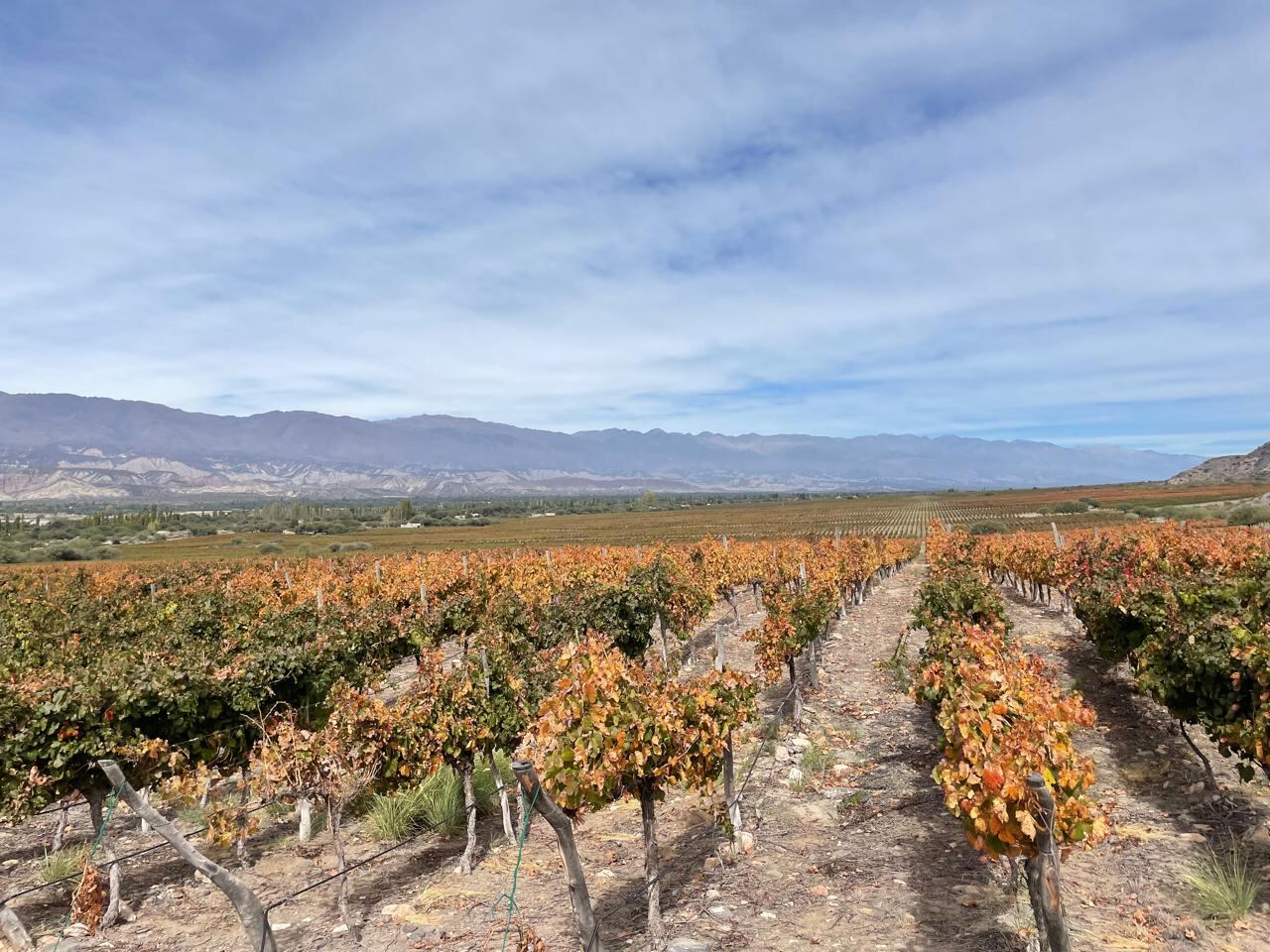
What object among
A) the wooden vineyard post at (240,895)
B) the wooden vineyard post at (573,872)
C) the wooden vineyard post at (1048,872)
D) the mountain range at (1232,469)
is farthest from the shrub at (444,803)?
the mountain range at (1232,469)

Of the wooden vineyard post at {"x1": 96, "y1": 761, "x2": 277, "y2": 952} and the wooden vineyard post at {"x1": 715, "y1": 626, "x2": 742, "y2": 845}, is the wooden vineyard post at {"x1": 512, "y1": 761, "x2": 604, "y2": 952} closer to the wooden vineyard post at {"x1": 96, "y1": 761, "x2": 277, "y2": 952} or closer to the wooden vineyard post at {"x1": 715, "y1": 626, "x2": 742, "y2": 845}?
the wooden vineyard post at {"x1": 96, "y1": 761, "x2": 277, "y2": 952}

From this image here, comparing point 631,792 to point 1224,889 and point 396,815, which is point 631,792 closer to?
point 396,815

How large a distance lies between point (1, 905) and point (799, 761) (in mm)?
11077

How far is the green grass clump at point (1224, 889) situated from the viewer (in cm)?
670

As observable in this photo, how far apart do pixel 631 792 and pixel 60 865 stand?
856 cm

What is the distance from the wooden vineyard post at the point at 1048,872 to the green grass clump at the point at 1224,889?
103 inches

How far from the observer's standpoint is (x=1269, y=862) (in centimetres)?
762

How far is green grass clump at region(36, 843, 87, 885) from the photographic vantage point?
31.9ft

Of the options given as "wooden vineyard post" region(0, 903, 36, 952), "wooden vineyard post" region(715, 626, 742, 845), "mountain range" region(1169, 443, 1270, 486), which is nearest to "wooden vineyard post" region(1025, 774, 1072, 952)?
"wooden vineyard post" region(715, 626, 742, 845)

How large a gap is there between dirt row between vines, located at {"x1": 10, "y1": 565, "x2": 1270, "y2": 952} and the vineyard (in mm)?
44

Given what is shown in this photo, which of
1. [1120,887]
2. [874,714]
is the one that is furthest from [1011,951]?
[874,714]

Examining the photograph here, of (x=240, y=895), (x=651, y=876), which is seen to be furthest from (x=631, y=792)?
(x=240, y=895)

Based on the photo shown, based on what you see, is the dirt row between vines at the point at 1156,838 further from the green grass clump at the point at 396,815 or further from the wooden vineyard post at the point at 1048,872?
the green grass clump at the point at 396,815

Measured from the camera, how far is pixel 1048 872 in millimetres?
5461
